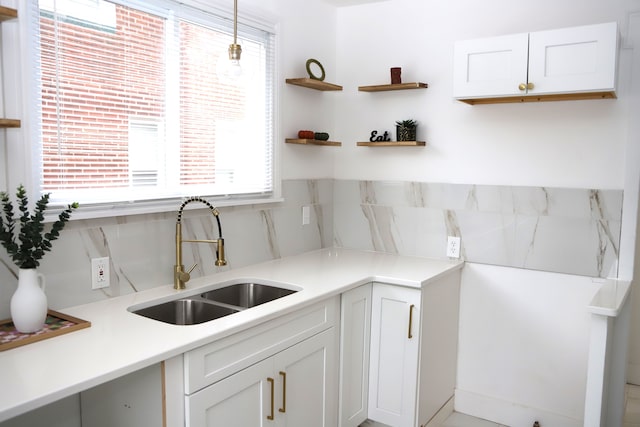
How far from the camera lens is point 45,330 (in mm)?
1811

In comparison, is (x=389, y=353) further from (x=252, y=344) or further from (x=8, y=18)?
(x=8, y=18)

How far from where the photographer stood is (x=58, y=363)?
5.14 ft

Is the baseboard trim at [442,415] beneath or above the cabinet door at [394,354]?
beneath

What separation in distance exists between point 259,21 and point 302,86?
51 centimetres

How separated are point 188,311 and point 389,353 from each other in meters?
1.06

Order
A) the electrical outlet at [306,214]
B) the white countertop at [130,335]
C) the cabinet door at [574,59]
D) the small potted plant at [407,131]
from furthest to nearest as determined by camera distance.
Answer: the electrical outlet at [306,214] → the small potted plant at [407,131] → the cabinet door at [574,59] → the white countertop at [130,335]

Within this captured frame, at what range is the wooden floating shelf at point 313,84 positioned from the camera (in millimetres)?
3150

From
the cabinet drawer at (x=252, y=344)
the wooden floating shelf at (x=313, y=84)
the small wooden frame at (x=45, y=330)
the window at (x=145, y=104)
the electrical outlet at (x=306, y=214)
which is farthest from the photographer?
the electrical outlet at (x=306, y=214)

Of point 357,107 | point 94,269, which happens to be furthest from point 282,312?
point 357,107

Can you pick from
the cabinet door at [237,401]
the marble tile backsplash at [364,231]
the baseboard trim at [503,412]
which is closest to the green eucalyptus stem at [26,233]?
the marble tile backsplash at [364,231]

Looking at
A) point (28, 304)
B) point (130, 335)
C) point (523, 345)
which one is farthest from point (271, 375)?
point (523, 345)

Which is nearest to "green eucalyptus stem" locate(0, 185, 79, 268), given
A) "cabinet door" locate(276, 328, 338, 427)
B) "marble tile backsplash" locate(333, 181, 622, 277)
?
"cabinet door" locate(276, 328, 338, 427)

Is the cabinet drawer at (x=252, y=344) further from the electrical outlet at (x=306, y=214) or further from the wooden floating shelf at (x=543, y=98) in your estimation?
the wooden floating shelf at (x=543, y=98)

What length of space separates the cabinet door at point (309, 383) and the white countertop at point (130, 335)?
0.22 m
